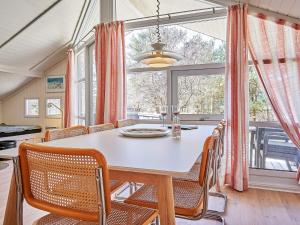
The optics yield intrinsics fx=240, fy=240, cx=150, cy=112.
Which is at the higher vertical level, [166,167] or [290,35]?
[290,35]

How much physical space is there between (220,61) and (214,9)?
2.20 ft

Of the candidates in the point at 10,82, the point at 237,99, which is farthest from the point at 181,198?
the point at 10,82

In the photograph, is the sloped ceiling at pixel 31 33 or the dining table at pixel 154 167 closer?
the dining table at pixel 154 167

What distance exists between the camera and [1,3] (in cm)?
300

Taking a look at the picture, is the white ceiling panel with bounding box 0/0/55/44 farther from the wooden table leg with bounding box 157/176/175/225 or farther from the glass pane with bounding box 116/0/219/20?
the wooden table leg with bounding box 157/176/175/225

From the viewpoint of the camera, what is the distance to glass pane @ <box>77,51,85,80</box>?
4.38 meters

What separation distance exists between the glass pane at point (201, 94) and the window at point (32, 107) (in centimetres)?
334

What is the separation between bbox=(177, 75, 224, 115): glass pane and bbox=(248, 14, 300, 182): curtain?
570 millimetres

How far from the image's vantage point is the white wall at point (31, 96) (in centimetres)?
499

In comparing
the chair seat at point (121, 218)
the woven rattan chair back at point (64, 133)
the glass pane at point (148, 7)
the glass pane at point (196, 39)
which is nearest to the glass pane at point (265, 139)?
the glass pane at point (196, 39)

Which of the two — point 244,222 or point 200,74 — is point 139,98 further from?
point 244,222

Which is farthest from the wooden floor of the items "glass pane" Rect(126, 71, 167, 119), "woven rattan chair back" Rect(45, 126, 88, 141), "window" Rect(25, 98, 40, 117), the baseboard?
"window" Rect(25, 98, 40, 117)

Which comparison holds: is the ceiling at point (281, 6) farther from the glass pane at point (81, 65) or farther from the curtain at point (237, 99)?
the glass pane at point (81, 65)

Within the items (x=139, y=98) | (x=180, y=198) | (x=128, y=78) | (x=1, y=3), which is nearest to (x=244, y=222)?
(x=180, y=198)
